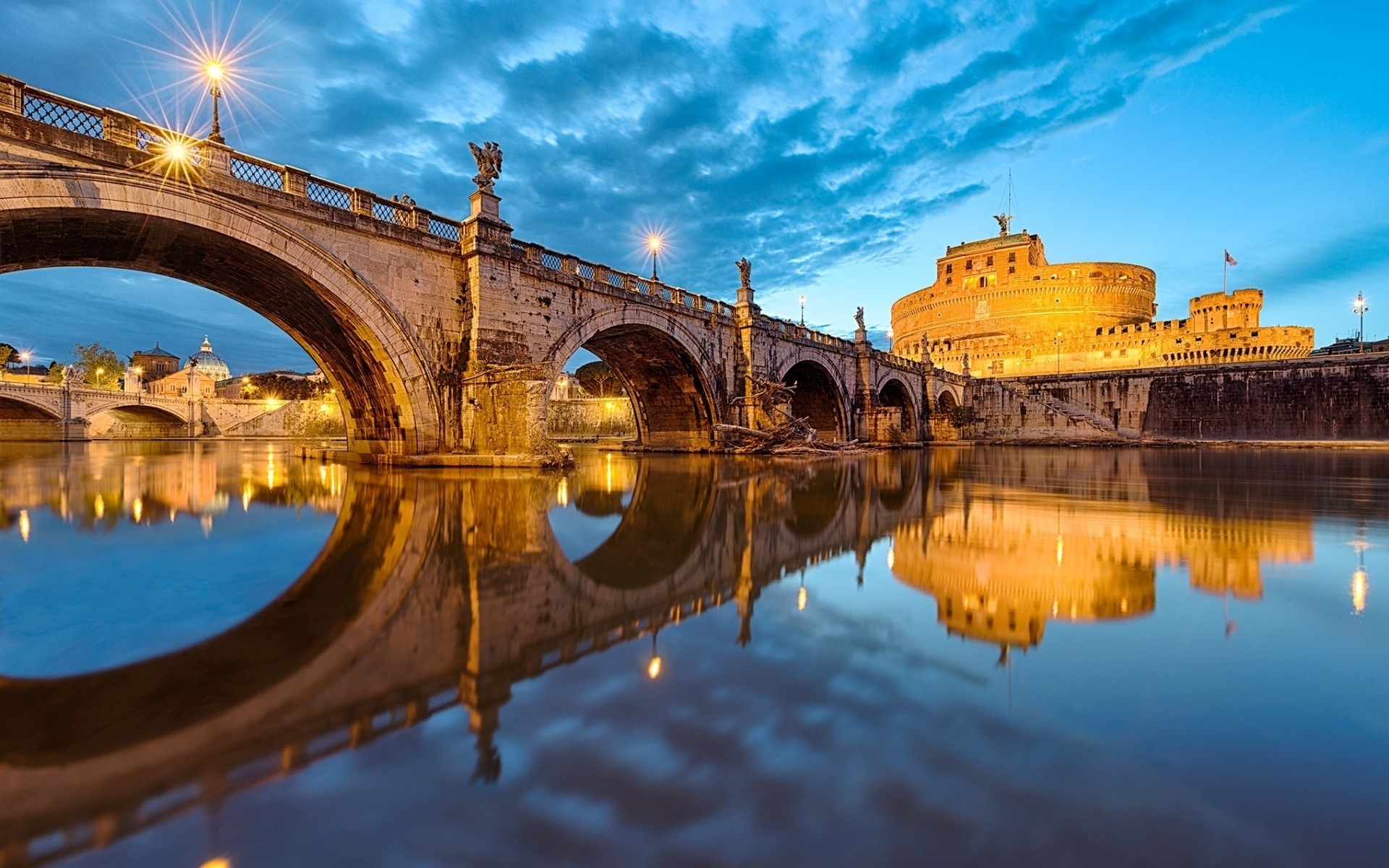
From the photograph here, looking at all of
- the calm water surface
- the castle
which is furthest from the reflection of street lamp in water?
the castle

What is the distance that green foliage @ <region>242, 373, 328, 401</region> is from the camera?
63084mm

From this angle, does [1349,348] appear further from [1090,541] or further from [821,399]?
[1090,541]

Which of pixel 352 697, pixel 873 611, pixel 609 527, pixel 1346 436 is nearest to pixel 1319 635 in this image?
pixel 873 611

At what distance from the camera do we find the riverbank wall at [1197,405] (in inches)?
1324

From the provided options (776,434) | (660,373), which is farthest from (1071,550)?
(660,373)

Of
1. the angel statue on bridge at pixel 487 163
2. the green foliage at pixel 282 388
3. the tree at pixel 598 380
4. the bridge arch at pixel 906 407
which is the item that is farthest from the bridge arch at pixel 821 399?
the green foliage at pixel 282 388

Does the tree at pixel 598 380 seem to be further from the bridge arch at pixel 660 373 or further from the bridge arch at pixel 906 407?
the bridge arch at pixel 660 373

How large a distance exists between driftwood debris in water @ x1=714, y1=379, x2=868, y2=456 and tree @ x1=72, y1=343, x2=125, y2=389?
211 ft

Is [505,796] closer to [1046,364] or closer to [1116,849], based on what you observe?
[1116,849]

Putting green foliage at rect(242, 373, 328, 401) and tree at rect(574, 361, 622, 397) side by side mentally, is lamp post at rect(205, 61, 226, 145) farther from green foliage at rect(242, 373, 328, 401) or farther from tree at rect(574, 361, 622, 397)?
green foliage at rect(242, 373, 328, 401)

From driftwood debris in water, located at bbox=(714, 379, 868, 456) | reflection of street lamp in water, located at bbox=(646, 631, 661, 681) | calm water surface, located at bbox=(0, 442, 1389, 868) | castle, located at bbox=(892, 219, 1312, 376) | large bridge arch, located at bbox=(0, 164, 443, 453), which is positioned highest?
castle, located at bbox=(892, 219, 1312, 376)

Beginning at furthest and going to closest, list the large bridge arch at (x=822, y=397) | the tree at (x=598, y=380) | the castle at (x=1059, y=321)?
1. the tree at (x=598, y=380)
2. the castle at (x=1059, y=321)
3. the large bridge arch at (x=822, y=397)

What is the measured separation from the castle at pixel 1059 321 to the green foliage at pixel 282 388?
62.8 m

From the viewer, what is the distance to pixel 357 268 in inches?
541
